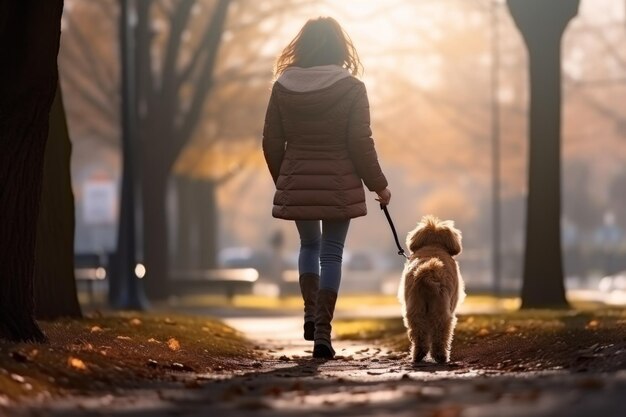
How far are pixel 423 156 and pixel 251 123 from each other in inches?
345

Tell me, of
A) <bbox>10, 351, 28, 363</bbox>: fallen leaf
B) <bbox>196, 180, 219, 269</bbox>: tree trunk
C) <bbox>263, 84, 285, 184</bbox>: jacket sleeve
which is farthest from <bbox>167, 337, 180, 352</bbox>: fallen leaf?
<bbox>196, 180, 219, 269</bbox>: tree trunk

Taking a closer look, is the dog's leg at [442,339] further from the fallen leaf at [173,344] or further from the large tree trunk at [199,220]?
the large tree trunk at [199,220]

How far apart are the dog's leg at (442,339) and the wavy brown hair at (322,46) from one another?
186 centimetres

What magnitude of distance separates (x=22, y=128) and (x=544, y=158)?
9.69 meters

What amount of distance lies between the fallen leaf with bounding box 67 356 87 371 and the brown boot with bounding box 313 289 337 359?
2.22 meters

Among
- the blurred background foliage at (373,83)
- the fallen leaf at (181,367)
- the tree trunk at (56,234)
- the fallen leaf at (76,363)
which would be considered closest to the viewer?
the fallen leaf at (76,363)

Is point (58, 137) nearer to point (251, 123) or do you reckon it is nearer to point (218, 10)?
point (218, 10)

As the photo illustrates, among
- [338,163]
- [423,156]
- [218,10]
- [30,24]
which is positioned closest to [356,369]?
[338,163]

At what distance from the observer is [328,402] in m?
6.98

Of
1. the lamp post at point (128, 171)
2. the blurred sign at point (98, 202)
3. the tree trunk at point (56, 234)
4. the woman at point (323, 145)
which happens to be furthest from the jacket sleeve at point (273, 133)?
the blurred sign at point (98, 202)

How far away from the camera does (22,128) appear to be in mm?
9672

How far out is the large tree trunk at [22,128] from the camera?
31.4 ft

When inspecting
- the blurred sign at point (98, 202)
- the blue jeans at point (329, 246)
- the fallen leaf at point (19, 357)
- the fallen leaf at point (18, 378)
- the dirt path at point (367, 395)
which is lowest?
the dirt path at point (367, 395)

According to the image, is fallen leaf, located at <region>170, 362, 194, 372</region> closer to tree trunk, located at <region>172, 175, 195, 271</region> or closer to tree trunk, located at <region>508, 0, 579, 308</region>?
tree trunk, located at <region>508, 0, 579, 308</region>
